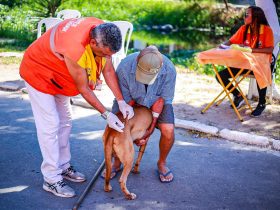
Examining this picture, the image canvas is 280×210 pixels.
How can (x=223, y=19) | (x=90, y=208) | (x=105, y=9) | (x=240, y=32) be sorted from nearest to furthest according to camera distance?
(x=90, y=208) < (x=240, y=32) < (x=105, y=9) < (x=223, y=19)

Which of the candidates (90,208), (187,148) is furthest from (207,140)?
(90,208)

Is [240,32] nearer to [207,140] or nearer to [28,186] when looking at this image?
[207,140]

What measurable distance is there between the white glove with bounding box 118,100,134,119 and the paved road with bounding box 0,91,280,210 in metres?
0.76

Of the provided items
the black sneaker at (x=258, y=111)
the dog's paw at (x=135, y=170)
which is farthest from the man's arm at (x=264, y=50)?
the dog's paw at (x=135, y=170)

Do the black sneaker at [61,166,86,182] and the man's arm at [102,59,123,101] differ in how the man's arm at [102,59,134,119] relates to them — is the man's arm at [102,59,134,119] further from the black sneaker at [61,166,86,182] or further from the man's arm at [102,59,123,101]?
the black sneaker at [61,166,86,182]

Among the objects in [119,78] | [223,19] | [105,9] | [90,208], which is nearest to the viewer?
[90,208]

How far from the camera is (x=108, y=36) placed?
2.96m

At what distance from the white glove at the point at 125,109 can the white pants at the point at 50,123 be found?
1.76 ft

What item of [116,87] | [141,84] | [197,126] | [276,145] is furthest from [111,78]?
[276,145]

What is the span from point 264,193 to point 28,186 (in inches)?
90.4

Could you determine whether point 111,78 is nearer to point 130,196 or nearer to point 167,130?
point 167,130

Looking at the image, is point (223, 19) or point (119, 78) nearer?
point (119, 78)

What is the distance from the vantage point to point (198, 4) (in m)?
20.7

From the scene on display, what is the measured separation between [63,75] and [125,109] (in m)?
0.66
